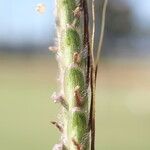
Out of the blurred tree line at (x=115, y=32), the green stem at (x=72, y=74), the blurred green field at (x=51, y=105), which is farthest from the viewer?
the blurred tree line at (x=115, y=32)

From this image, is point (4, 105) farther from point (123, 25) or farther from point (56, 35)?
point (56, 35)

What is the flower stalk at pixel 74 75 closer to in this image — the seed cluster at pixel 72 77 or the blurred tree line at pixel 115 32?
the seed cluster at pixel 72 77

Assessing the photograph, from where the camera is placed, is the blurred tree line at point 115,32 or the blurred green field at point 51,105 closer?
the blurred green field at point 51,105

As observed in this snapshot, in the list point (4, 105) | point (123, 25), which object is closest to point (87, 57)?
point (4, 105)

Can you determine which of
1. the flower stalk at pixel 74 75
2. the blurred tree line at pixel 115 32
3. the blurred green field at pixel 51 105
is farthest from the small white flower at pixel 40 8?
the blurred tree line at pixel 115 32

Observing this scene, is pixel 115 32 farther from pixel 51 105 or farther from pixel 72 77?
pixel 72 77

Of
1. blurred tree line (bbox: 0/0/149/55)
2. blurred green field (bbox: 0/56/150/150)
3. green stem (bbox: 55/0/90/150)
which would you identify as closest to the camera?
green stem (bbox: 55/0/90/150)

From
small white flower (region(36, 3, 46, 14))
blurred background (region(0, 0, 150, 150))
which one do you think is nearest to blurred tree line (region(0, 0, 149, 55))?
blurred background (region(0, 0, 150, 150))

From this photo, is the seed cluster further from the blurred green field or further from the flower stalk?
the blurred green field

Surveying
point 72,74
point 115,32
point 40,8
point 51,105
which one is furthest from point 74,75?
point 115,32
